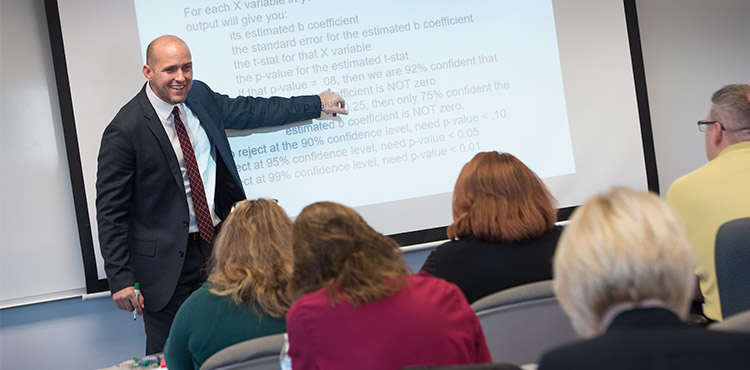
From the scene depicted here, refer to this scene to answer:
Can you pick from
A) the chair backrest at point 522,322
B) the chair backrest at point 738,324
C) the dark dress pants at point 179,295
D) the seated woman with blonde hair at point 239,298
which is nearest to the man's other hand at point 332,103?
the dark dress pants at point 179,295

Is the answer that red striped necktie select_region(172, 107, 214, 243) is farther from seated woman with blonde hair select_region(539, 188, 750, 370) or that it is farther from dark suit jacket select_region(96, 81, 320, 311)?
seated woman with blonde hair select_region(539, 188, 750, 370)

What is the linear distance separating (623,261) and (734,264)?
45.2 inches

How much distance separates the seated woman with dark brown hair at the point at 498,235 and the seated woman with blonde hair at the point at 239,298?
0.45m

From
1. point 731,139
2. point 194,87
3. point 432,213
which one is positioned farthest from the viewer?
point 432,213

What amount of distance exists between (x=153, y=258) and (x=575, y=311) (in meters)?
2.48

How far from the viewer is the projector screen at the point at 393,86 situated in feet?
12.3

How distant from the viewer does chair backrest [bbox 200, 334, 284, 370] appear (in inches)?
65.1

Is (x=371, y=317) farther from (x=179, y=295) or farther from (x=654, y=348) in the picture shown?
(x=179, y=295)

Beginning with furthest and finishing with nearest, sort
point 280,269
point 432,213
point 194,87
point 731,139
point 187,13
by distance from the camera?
point 432,213 < point 187,13 < point 194,87 < point 731,139 < point 280,269

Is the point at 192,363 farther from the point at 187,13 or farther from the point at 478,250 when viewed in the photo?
the point at 187,13

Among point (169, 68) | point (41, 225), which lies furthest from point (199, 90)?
point (41, 225)

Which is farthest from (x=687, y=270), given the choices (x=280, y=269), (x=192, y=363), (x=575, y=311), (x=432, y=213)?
(x=432, y=213)

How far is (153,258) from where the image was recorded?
3.31 metres

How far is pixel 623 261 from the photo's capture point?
1148mm
